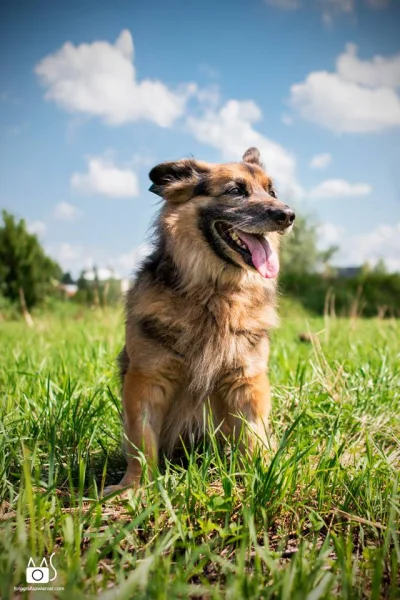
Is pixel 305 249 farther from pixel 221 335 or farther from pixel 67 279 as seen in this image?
pixel 221 335

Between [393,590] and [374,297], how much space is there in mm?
26484

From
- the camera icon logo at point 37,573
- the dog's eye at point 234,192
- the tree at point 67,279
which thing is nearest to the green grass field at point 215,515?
the camera icon logo at point 37,573

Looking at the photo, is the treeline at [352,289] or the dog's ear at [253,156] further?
the treeline at [352,289]

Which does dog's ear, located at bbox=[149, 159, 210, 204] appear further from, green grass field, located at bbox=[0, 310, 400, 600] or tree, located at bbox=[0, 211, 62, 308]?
tree, located at bbox=[0, 211, 62, 308]

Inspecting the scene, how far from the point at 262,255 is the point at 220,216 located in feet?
1.41

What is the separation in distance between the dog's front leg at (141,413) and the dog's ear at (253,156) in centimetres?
236

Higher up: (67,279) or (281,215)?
(67,279)

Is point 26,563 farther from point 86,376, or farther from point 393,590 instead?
point 86,376

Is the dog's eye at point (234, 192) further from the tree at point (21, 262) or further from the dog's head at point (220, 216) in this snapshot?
the tree at point (21, 262)

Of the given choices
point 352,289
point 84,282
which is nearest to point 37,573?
point 84,282

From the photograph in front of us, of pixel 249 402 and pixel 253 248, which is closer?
pixel 249 402

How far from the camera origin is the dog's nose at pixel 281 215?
3382 mm

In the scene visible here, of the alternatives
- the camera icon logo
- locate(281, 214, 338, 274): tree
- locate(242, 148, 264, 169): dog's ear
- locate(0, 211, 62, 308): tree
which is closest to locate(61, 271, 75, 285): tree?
locate(0, 211, 62, 308): tree

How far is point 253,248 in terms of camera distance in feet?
11.1
